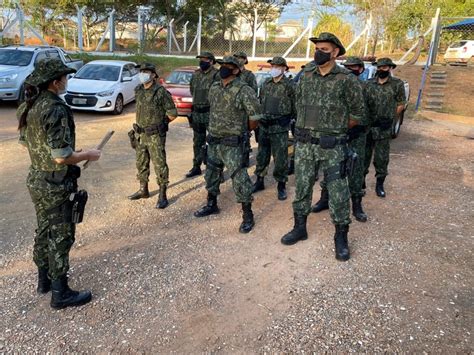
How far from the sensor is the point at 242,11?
1847cm

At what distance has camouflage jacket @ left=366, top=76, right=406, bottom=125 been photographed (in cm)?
520

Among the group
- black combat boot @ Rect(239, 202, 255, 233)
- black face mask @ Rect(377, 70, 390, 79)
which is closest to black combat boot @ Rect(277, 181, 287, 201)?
black combat boot @ Rect(239, 202, 255, 233)

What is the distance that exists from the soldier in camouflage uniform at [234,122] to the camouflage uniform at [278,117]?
1038mm

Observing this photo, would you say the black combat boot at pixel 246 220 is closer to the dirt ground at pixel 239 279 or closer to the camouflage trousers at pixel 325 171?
the dirt ground at pixel 239 279

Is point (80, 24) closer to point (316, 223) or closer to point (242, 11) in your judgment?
point (242, 11)

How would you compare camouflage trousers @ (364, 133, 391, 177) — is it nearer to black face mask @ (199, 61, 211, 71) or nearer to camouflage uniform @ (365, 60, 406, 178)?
camouflage uniform @ (365, 60, 406, 178)

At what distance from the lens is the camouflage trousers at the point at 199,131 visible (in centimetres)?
612

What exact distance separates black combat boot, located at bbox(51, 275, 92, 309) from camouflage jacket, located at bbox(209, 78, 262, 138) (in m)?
2.14

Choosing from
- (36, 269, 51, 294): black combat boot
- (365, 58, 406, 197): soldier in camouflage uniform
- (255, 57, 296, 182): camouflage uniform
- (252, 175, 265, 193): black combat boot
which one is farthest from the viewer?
(252, 175, 265, 193): black combat boot

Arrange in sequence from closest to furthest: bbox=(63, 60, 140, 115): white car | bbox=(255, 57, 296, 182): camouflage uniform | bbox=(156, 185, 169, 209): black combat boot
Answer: bbox=(156, 185, 169, 209): black combat boot → bbox=(255, 57, 296, 182): camouflage uniform → bbox=(63, 60, 140, 115): white car

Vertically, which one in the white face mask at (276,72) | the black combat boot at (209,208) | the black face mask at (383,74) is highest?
the black face mask at (383,74)

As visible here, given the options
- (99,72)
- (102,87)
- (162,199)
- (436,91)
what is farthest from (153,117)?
(436,91)

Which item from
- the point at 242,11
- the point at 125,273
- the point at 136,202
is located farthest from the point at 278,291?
the point at 242,11

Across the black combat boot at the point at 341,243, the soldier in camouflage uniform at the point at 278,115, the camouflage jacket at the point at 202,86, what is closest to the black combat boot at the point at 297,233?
the black combat boot at the point at 341,243
